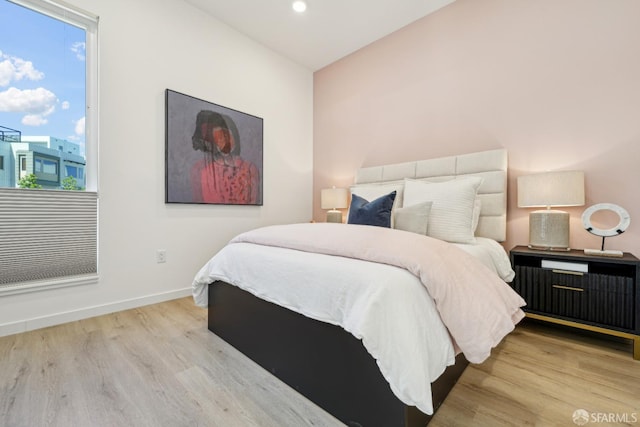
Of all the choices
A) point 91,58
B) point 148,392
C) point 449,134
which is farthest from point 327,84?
point 148,392

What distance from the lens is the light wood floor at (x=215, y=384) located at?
45.8 inches

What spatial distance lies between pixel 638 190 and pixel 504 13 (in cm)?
177

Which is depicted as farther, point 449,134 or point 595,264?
point 449,134

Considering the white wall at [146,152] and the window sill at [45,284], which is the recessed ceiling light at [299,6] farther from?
the window sill at [45,284]

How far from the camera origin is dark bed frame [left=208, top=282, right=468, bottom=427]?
1.03 meters

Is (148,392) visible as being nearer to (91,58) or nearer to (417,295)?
(417,295)

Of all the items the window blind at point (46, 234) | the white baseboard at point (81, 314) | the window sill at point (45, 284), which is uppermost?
the window blind at point (46, 234)

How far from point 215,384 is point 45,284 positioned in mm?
1642

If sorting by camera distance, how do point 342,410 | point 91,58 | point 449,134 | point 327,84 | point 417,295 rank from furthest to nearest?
1. point 327,84
2. point 449,134
3. point 91,58
4. point 342,410
5. point 417,295

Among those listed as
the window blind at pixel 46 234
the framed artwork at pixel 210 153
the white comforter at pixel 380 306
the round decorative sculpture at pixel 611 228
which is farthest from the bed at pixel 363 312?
the framed artwork at pixel 210 153

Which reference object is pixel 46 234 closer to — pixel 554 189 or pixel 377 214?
pixel 377 214

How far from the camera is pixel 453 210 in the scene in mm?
2064

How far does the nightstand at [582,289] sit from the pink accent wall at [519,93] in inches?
17.5

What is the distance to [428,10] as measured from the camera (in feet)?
9.36
